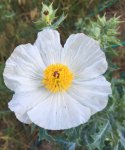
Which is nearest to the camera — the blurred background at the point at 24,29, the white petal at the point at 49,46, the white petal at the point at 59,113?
the white petal at the point at 59,113

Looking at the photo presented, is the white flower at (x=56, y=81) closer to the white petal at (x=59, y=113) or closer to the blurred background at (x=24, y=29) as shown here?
the white petal at (x=59, y=113)

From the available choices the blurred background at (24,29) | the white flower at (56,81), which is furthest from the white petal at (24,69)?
the blurred background at (24,29)

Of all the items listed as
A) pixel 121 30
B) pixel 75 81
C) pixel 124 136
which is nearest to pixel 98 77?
pixel 75 81

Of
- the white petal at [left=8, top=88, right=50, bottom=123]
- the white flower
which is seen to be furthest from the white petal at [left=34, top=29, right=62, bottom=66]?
the white petal at [left=8, top=88, right=50, bottom=123]

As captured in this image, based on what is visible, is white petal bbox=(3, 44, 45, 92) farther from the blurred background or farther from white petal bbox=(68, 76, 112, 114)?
the blurred background

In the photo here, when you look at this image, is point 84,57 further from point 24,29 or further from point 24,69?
point 24,29
